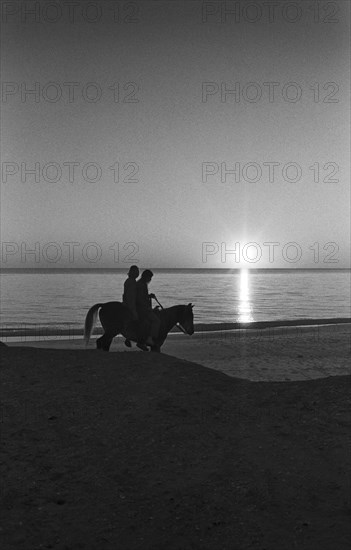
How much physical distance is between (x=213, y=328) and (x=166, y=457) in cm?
2484

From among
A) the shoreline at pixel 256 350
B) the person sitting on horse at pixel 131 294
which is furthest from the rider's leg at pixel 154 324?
the shoreline at pixel 256 350

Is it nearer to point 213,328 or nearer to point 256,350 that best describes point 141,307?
point 256,350

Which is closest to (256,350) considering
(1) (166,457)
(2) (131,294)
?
(2) (131,294)

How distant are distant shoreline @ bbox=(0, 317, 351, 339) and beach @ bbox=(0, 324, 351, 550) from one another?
15.2m

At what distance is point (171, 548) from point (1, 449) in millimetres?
3420

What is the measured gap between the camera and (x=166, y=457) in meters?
7.62

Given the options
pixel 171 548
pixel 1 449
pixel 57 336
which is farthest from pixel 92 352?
pixel 57 336

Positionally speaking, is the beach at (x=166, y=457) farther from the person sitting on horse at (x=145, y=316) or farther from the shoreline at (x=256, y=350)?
the person sitting on horse at (x=145, y=316)

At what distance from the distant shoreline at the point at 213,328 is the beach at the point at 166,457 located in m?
15.2

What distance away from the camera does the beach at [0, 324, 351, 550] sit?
576cm

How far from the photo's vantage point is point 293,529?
228 inches

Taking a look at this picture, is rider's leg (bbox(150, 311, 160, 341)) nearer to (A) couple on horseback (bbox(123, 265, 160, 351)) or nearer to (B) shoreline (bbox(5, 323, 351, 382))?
(A) couple on horseback (bbox(123, 265, 160, 351))

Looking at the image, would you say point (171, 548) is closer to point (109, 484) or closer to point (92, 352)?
point (109, 484)

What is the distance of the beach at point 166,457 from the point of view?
5.76 m
